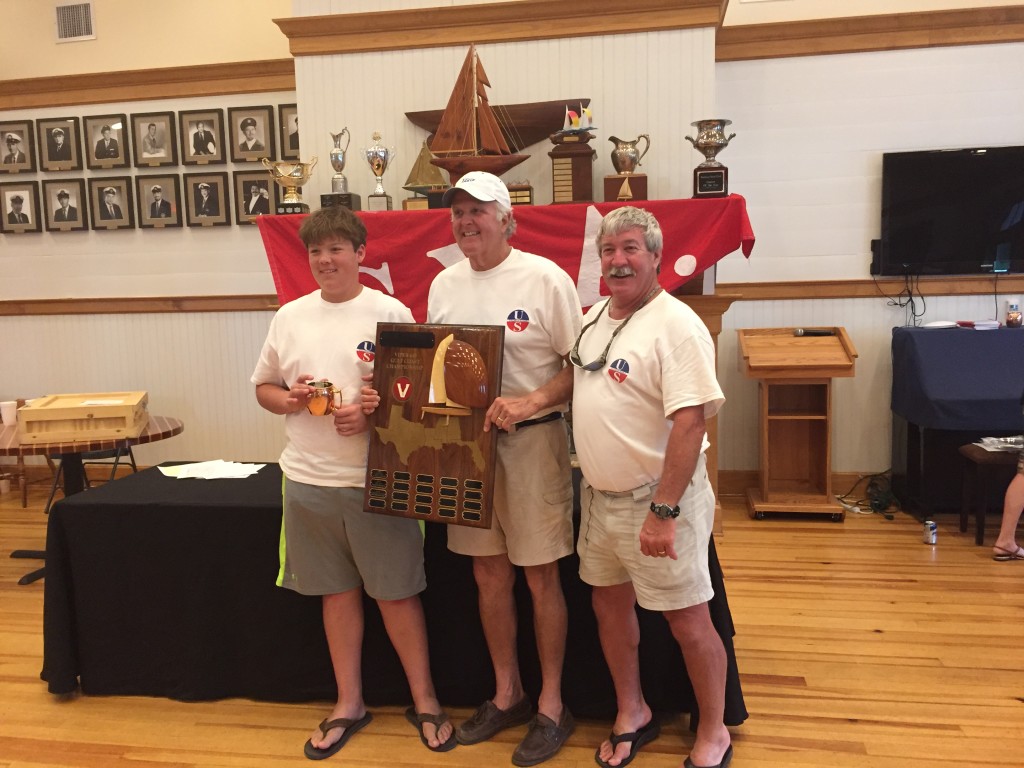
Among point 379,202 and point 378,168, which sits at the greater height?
point 378,168

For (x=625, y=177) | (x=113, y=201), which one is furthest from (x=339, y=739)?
(x=113, y=201)

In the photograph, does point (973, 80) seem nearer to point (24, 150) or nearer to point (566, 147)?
point (566, 147)

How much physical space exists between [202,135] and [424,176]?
178 cm

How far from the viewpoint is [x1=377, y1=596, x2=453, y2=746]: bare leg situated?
2.31m

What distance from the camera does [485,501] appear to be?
2.06m

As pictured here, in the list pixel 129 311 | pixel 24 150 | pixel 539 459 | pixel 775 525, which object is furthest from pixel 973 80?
pixel 24 150

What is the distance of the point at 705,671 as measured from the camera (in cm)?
204

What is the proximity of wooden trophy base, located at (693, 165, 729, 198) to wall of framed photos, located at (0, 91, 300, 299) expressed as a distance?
99.7 inches

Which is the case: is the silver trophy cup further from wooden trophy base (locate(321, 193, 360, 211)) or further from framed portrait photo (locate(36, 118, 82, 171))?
framed portrait photo (locate(36, 118, 82, 171))

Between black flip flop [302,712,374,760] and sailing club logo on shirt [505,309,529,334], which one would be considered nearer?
sailing club logo on shirt [505,309,529,334]

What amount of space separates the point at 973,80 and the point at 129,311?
5.18 metres

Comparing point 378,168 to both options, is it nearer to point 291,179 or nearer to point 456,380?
point 291,179

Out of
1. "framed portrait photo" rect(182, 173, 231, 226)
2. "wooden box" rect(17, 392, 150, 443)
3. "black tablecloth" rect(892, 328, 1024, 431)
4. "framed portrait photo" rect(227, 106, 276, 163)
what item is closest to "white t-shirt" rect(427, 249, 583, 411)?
"wooden box" rect(17, 392, 150, 443)

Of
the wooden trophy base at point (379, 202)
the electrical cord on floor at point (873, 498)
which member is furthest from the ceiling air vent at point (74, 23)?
the electrical cord on floor at point (873, 498)
